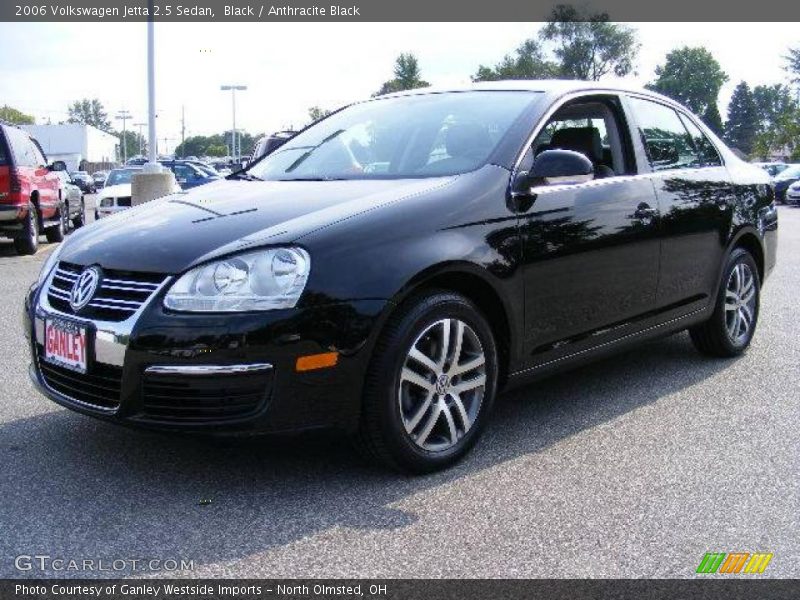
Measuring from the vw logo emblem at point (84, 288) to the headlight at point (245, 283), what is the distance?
1.26ft

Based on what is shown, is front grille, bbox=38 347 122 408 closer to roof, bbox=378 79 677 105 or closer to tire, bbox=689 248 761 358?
roof, bbox=378 79 677 105

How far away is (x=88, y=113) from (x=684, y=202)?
18034 centimetres

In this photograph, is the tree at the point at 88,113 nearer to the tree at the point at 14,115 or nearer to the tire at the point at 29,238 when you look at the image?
the tree at the point at 14,115

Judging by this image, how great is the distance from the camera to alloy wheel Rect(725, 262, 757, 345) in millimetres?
5477

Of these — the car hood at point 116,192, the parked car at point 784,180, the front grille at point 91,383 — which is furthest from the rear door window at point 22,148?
the parked car at point 784,180

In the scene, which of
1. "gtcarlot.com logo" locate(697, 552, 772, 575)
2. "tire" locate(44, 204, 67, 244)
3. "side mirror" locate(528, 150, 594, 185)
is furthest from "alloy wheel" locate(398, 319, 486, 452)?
"tire" locate(44, 204, 67, 244)

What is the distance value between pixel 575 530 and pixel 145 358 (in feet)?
5.14

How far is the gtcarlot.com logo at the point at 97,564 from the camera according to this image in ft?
9.02

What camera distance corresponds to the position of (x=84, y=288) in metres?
3.41

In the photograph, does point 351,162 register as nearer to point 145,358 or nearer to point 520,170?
point 520,170

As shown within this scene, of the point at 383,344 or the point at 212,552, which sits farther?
the point at 383,344

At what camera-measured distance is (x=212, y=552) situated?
2.87 m

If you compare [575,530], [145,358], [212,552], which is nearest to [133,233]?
[145,358]

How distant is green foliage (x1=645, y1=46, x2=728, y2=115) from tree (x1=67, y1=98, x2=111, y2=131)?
106006 mm
